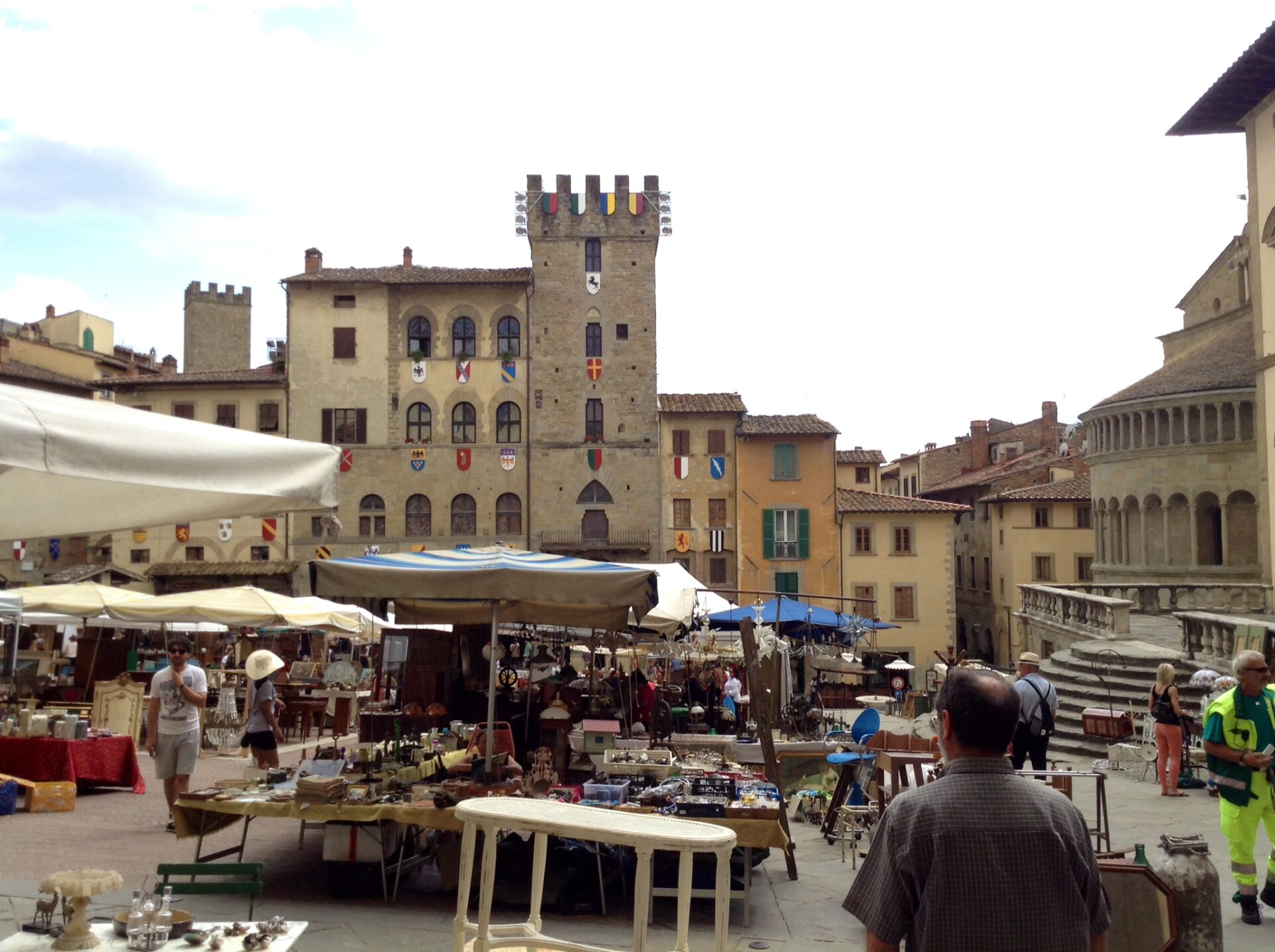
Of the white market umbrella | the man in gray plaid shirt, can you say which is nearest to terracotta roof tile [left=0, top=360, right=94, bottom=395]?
the white market umbrella

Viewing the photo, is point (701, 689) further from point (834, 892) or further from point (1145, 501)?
point (1145, 501)

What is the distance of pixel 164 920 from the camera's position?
4344mm

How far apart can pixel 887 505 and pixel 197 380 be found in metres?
27.1

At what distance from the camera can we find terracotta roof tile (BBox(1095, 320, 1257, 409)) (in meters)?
34.3

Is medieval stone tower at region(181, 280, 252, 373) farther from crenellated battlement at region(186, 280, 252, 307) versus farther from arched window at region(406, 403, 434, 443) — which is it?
arched window at region(406, 403, 434, 443)

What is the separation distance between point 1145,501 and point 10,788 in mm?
34144

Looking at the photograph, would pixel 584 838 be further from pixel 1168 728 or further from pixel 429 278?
pixel 429 278

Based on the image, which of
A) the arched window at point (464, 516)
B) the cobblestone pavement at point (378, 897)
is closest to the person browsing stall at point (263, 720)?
the cobblestone pavement at point (378, 897)

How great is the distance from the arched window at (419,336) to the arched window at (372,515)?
19.0 ft

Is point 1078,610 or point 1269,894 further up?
point 1078,610

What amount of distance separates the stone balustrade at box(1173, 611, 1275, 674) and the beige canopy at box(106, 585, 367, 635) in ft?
45.5

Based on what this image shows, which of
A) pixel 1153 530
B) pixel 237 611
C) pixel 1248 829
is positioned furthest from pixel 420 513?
pixel 1248 829

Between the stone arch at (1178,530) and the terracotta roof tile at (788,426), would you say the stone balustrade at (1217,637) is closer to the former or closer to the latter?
the stone arch at (1178,530)

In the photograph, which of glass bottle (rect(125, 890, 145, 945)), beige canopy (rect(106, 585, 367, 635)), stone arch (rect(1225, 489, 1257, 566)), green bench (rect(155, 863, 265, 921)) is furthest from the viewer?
stone arch (rect(1225, 489, 1257, 566))
